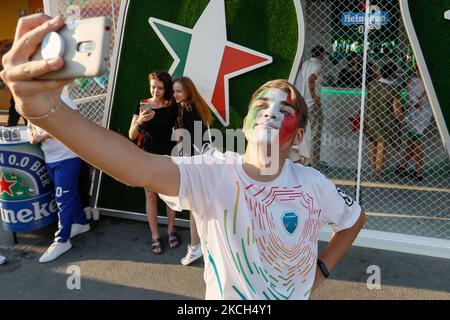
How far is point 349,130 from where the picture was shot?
6.80m

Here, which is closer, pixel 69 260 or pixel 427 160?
pixel 69 260

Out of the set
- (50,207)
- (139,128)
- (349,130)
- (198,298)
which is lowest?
(198,298)

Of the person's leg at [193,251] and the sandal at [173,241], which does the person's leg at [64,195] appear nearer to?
the sandal at [173,241]

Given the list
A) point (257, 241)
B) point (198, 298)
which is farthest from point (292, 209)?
point (198, 298)

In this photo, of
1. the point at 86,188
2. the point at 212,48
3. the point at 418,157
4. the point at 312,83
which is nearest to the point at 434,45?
the point at 312,83

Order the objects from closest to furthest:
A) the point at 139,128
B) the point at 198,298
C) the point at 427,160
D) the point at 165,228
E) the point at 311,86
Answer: the point at 198,298, the point at 139,128, the point at 165,228, the point at 311,86, the point at 427,160

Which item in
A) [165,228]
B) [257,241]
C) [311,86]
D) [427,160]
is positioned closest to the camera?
[257,241]

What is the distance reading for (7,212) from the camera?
15.0 ft

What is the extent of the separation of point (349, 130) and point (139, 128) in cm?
381

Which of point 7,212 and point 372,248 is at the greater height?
point 7,212

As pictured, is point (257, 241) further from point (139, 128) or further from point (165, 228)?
point (165, 228)

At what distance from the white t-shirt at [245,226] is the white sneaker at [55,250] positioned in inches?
129

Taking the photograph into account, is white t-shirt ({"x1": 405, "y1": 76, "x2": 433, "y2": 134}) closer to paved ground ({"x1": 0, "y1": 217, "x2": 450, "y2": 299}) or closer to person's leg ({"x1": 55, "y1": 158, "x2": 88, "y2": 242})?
paved ground ({"x1": 0, "y1": 217, "x2": 450, "y2": 299})

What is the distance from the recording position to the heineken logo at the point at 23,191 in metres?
4.46
